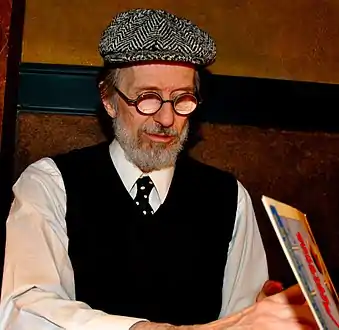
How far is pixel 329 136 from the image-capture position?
2.59 m

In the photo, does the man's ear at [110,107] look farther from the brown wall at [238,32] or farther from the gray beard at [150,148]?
the brown wall at [238,32]

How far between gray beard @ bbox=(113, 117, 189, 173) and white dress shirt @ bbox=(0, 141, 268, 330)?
1.7 inches

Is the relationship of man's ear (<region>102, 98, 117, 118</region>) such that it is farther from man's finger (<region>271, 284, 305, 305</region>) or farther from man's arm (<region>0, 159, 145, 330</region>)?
man's finger (<region>271, 284, 305, 305</region>)

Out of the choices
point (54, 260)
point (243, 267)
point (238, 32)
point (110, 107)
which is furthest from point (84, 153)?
point (238, 32)

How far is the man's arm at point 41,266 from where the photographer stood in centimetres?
160

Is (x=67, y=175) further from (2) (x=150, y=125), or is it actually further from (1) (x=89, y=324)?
(1) (x=89, y=324)

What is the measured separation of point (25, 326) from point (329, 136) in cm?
135

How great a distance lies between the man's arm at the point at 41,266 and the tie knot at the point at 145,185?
0.70ft

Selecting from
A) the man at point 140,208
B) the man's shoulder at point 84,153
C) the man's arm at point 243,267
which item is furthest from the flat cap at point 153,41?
the man's arm at point 243,267

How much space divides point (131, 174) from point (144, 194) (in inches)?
2.6

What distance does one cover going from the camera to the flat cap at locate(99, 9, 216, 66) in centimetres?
193

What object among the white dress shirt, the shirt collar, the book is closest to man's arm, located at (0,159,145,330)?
the white dress shirt

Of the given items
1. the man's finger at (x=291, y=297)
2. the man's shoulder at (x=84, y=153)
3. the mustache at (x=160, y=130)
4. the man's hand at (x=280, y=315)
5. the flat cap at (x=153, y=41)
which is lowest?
the man's hand at (x=280, y=315)

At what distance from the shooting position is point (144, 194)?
204cm
